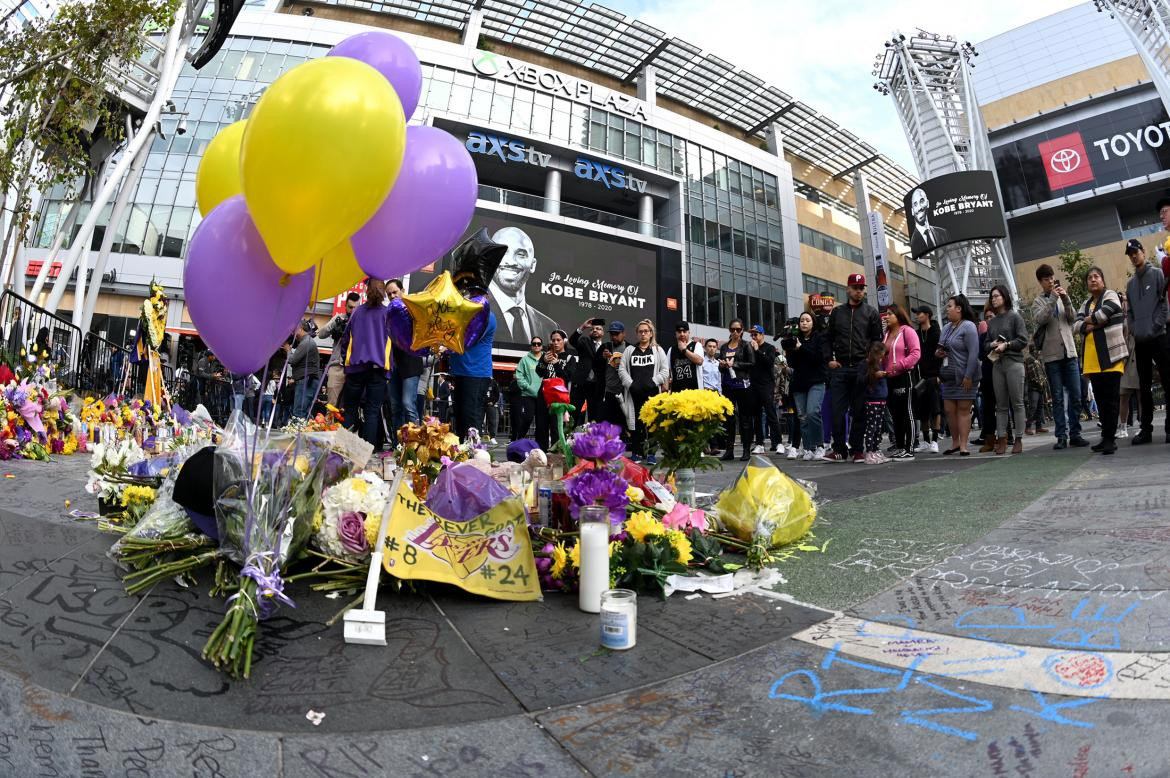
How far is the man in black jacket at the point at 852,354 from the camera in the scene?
6.60 metres

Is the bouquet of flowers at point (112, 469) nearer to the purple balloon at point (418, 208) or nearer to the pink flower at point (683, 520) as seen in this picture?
the purple balloon at point (418, 208)

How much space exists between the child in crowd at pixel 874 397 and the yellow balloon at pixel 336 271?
5.41 m

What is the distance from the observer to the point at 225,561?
2.31 metres

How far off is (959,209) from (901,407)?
34963 mm

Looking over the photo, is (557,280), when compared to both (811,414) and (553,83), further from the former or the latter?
(811,414)

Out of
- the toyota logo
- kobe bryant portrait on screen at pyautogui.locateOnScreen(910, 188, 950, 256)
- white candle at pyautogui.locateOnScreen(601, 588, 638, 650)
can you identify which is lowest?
white candle at pyautogui.locateOnScreen(601, 588, 638, 650)

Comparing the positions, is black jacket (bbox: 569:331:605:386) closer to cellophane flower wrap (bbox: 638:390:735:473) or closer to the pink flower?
cellophane flower wrap (bbox: 638:390:735:473)

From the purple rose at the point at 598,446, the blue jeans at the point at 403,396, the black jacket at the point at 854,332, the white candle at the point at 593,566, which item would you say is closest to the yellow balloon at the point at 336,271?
the purple rose at the point at 598,446

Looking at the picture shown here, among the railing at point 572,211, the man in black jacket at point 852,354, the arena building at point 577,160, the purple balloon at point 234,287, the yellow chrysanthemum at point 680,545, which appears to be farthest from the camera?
the railing at point 572,211

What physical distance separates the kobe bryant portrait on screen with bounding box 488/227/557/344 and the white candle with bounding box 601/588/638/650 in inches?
904

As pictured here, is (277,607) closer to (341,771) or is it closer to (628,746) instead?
(341,771)

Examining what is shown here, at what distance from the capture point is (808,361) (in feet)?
23.9

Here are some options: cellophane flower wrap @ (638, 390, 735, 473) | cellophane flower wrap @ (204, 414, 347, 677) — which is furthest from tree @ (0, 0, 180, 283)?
cellophane flower wrap @ (638, 390, 735, 473)

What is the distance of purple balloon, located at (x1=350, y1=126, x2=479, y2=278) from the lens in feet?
8.52
